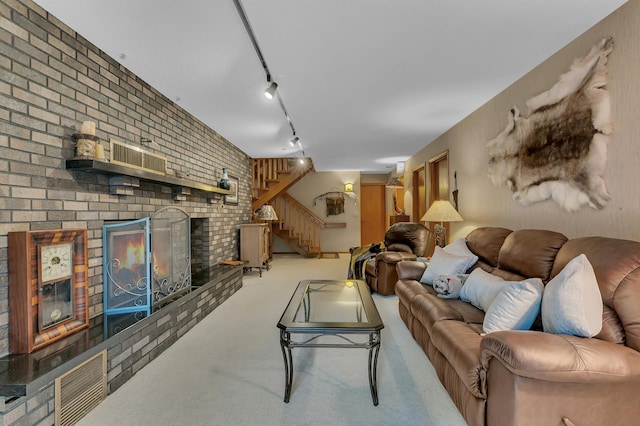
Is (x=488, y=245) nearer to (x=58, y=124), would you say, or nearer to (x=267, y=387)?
(x=267, y=387)

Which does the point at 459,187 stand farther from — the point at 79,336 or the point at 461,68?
the point at 79,336

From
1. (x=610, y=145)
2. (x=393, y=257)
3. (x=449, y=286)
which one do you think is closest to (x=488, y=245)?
(x=449, y=286)

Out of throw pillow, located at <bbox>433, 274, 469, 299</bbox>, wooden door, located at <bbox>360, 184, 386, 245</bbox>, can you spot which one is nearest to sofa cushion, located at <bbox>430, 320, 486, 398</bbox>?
throw pillow, located at <bbox>433, 274, 469, 299</bbox>

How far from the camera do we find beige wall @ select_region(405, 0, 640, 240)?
170cm

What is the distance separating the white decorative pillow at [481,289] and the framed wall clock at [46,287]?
2752 mm

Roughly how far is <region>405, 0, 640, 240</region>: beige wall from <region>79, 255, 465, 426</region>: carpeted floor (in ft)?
4.99

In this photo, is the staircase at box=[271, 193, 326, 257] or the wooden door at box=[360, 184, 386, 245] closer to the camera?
the staircase at box=[271, 193, 326, 257]

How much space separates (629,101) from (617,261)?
1033mm

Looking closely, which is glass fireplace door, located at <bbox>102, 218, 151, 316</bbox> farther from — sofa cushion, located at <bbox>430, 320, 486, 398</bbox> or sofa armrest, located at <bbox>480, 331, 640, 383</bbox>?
sofa armrest, located at <bbox>480, 331, 640, 383</bbox>

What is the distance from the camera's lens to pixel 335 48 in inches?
84.2

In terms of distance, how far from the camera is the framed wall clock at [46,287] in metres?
1.54

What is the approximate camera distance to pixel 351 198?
26.9ft

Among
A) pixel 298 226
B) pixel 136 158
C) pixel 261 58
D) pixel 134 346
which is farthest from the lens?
pixel 298 226

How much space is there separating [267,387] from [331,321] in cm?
101
